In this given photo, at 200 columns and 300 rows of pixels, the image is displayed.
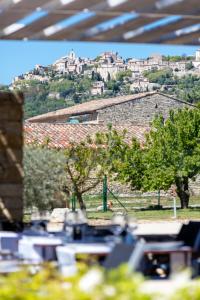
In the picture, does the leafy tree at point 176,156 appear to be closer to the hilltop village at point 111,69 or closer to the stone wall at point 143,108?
the stone wall at point 143,108

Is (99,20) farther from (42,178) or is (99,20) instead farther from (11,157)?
(42,178)

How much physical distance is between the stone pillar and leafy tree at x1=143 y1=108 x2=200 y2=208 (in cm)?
2141

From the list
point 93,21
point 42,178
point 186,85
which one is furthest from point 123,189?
point 186,85

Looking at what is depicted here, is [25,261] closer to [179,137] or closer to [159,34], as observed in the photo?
[159,34]

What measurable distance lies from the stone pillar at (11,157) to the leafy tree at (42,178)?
27.3 feet

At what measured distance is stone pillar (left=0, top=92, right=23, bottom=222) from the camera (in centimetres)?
1427

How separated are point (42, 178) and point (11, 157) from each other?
9.00 metres

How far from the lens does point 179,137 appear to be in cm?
3634

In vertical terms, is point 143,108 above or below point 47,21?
below

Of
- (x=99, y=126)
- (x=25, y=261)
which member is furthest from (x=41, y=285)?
(x=99, y=126)

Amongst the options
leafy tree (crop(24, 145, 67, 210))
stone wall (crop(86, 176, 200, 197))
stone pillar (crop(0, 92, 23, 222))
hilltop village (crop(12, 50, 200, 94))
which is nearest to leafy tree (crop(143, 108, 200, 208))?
stone wall (crop(86, 176, 200, 197))

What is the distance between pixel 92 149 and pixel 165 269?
19.9 metres

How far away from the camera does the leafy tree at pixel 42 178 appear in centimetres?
2308

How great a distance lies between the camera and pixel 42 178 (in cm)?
2336
